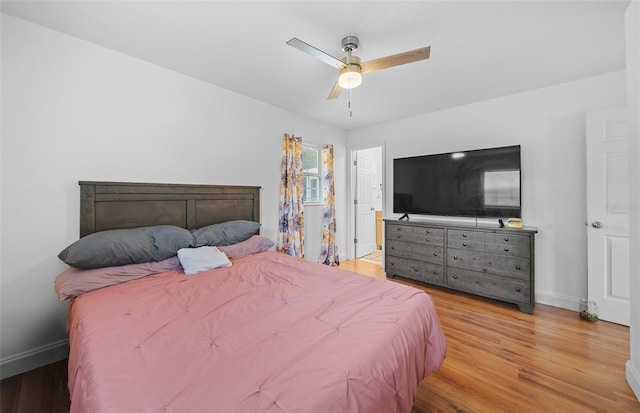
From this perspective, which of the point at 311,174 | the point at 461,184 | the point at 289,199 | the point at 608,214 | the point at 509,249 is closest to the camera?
the point at 608,214

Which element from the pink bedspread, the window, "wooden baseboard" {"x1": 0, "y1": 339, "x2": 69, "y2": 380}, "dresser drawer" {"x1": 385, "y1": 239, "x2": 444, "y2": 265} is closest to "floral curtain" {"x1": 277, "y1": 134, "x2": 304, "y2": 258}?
the window

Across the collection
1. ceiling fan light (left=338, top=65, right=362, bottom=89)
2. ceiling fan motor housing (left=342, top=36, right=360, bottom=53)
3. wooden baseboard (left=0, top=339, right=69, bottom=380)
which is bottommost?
wooden baseboard (left=0, top=339, right=69, bottom=380)

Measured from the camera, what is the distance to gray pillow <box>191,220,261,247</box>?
2411mm

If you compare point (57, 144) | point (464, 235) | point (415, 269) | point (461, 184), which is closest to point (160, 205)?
point (57, 144)

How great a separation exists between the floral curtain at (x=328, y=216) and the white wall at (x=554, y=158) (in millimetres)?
2119

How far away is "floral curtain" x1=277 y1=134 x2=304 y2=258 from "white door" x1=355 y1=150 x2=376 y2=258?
155cm

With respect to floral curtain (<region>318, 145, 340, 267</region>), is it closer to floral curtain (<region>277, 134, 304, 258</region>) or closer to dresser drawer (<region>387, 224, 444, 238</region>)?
floral curtain (<region>277, 134, 304, 258</region>)

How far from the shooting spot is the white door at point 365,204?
4867 mm

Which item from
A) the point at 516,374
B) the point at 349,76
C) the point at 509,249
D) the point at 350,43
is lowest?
the point at 516,374

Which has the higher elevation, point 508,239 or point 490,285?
point 508,239

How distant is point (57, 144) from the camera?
194 cm

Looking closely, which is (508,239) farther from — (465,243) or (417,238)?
(417,238)

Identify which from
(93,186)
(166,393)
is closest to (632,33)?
(166,393)

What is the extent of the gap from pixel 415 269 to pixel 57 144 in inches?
154
